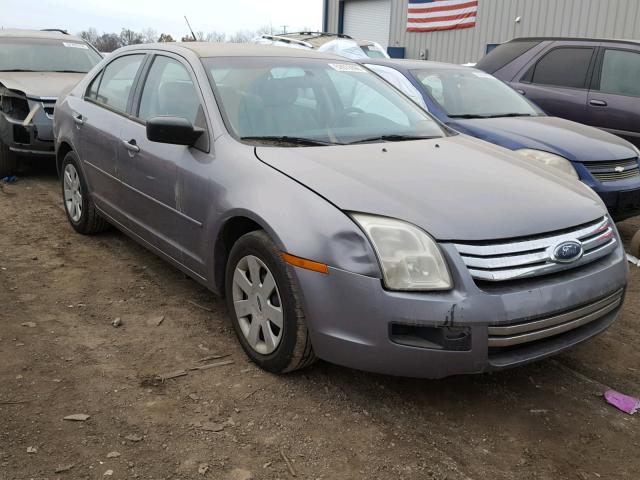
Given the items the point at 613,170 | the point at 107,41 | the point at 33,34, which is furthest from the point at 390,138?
the point at 107,41

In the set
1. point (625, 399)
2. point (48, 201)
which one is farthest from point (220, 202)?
point (48, 201)

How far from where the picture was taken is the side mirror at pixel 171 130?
3.26m

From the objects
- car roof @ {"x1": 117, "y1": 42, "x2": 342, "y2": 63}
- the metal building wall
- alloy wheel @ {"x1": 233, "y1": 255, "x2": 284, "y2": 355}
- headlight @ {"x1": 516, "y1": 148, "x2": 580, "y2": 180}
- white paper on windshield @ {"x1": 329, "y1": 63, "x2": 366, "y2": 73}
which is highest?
the metal building wall

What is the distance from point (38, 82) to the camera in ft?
24.3

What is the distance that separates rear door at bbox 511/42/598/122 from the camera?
22.9 ft

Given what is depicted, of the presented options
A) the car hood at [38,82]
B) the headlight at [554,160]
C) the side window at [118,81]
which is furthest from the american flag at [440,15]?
the side window at [118,81]

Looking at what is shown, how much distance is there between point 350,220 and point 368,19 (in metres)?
19.7

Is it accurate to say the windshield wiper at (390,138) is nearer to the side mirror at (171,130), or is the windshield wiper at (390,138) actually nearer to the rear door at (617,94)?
the side mirror at (171,130)

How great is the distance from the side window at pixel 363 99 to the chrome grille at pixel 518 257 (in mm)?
1407

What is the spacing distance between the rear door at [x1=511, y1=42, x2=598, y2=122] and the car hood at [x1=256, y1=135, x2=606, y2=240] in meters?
4.07

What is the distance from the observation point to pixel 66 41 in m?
8.76

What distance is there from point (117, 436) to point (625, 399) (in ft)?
7.56

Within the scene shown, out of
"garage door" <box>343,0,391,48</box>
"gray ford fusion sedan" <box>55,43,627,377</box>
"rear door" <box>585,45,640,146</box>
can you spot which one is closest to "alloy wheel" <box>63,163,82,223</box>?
"gray ford fusion sedan" <box>55,43,627,377</box>

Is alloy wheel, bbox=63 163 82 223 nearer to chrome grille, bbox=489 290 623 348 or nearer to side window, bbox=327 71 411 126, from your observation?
side window, bbox=327 71 411 126
